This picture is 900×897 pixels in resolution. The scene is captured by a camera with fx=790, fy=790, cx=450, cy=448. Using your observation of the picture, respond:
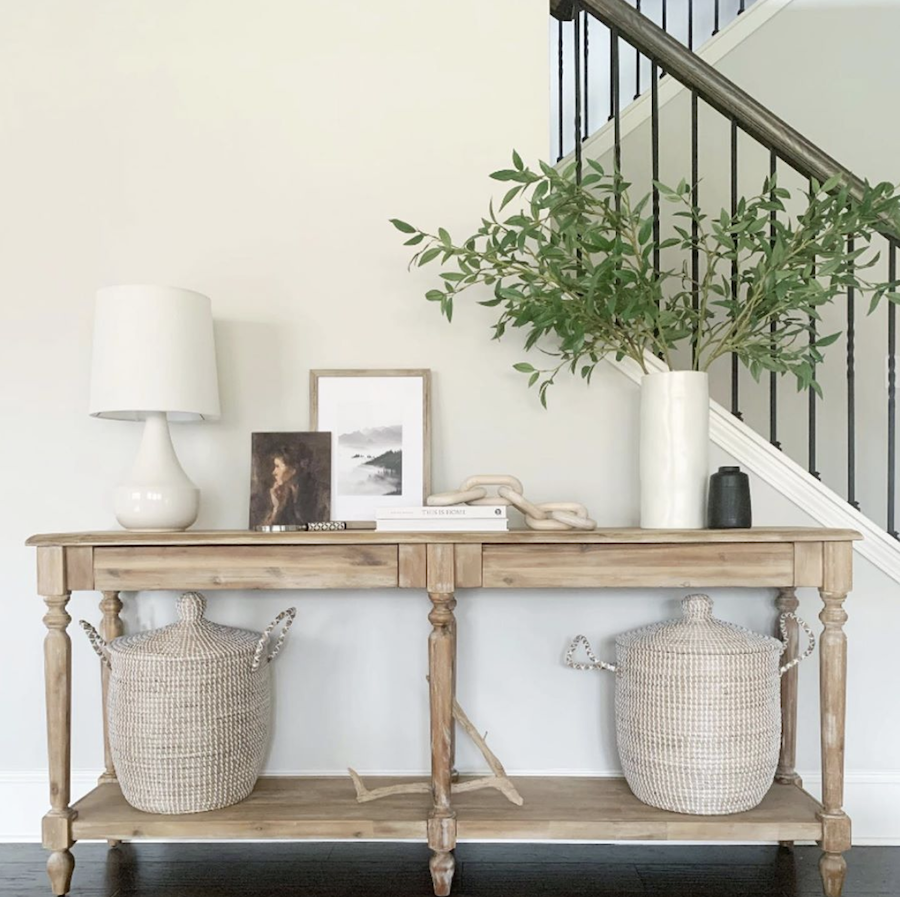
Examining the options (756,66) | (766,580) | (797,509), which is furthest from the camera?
(756,66)

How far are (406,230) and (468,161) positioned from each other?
1.37 feet

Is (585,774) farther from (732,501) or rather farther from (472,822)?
(732,501)

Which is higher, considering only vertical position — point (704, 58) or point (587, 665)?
point (704, 58)

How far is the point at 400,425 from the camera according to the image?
2.09 metres

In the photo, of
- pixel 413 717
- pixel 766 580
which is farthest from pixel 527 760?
pixel 766 580

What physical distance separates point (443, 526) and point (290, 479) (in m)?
0.43

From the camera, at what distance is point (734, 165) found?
2.20m

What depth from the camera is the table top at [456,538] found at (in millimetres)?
1698

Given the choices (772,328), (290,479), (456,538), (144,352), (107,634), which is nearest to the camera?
(456,538)

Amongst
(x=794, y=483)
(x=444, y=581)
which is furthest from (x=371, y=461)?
(x=794, y=483)

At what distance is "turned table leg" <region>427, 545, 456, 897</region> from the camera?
171 centimetres

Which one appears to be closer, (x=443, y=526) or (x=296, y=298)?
(x=443, y=526)

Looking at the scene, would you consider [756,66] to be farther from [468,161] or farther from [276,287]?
[276,287]

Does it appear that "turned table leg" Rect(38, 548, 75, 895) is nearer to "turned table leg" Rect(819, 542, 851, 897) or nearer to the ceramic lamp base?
the ceramic lamp base
